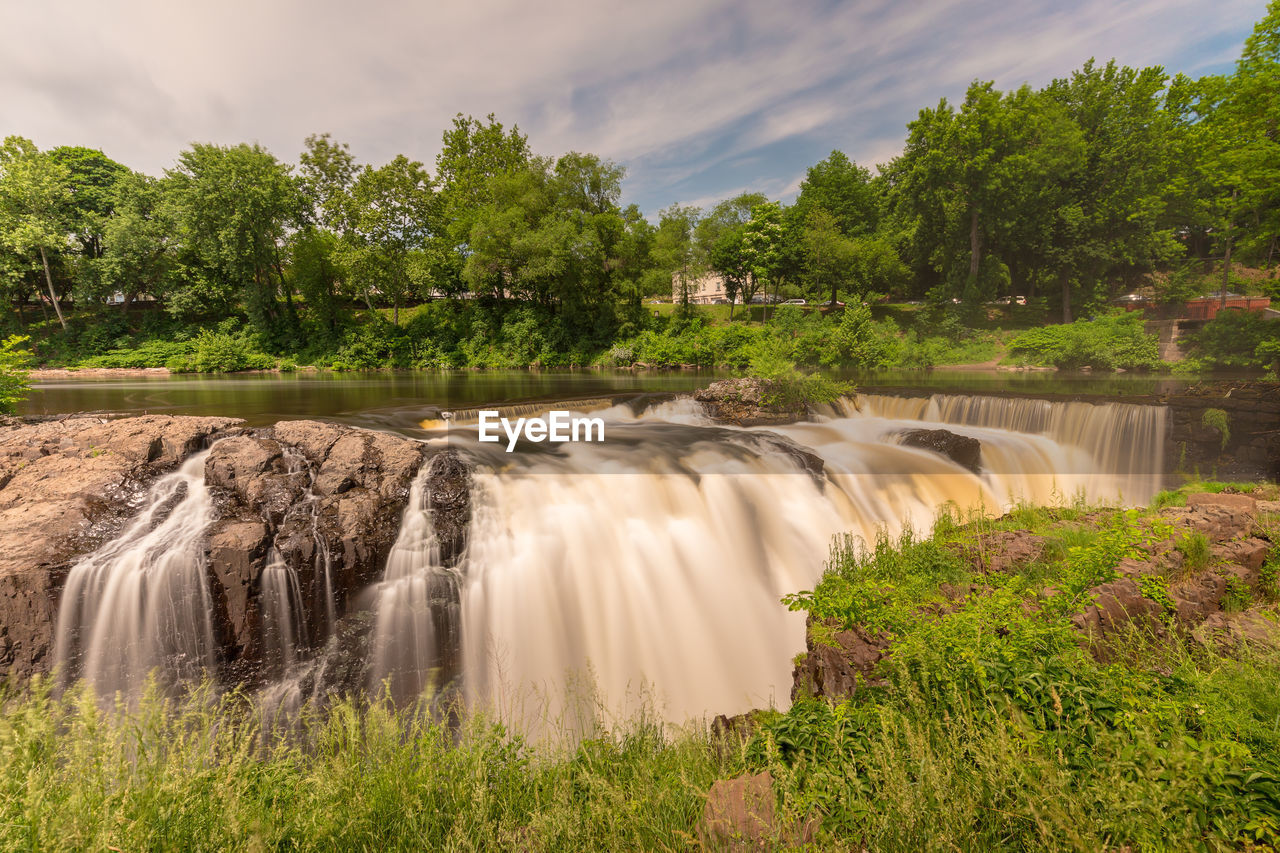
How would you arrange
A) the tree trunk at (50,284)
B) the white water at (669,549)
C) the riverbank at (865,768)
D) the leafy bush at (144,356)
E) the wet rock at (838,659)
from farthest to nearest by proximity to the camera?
the leafy bush at (144,356) → the tree trunk at (50,284) → the white water at (669,549) → the wet rock at (838,659) → the riverbank at (865,768)

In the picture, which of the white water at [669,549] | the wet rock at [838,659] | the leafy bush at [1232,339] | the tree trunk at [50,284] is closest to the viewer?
the wet rock at [838,659]

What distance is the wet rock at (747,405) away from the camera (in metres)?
14.7

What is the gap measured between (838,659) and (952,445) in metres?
8.74

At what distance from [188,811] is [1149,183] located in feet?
142

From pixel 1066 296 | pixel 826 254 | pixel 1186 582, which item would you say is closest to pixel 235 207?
pixel 826 254

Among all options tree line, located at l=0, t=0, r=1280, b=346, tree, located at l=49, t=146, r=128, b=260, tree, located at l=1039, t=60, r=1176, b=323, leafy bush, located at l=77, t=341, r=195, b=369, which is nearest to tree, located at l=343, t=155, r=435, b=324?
tree line, located at l=0, t=0, r=1280, b=346

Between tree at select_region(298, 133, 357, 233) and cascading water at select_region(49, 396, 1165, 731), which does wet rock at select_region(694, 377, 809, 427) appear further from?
tree at select_region(298, 133, 357, 233)

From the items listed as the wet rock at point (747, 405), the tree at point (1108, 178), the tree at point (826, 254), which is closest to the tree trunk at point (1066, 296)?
the tree at point (1108, 178)

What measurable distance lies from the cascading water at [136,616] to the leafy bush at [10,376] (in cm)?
726

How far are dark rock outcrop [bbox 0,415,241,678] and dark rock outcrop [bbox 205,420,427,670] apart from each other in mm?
973

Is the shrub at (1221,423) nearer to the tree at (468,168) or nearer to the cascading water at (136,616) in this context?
the cascading water at (136,616)

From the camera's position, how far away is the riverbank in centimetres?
233

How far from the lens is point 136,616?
20.1ft

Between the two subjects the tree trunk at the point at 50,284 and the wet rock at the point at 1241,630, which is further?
the tree trunk at the point at 50,284
